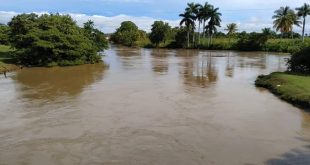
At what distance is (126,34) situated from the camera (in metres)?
110

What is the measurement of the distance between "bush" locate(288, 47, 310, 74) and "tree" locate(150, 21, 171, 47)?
6536 centimetres

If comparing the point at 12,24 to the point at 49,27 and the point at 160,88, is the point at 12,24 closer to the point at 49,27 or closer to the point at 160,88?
the point at 49,27

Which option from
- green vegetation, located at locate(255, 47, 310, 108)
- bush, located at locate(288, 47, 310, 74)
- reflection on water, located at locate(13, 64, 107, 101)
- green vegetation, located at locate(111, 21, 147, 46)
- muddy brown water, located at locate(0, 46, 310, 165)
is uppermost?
green vegetation, located at locate(111, 21, 147, 46)

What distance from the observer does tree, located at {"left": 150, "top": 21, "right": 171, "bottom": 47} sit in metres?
92.2

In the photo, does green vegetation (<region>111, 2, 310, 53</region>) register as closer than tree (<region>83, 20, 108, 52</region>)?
No

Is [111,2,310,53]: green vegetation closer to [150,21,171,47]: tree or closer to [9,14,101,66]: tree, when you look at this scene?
[150,21,171,47]: tree

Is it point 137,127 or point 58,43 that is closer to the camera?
point 137,127

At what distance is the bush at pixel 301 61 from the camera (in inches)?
1044

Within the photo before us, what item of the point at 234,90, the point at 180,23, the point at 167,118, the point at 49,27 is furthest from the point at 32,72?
the point at 180,23

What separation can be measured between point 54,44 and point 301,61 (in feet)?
72.8

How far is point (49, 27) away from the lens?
3966 cm

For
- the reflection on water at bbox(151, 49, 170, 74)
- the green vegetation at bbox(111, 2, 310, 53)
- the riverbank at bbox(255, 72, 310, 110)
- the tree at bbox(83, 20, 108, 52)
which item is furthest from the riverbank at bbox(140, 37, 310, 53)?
the riverbank at bbox(255, 72, 310, 110)

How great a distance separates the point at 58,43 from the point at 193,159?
28.6 metres

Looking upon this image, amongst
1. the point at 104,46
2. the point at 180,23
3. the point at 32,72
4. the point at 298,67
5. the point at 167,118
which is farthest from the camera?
the point at 180,23
